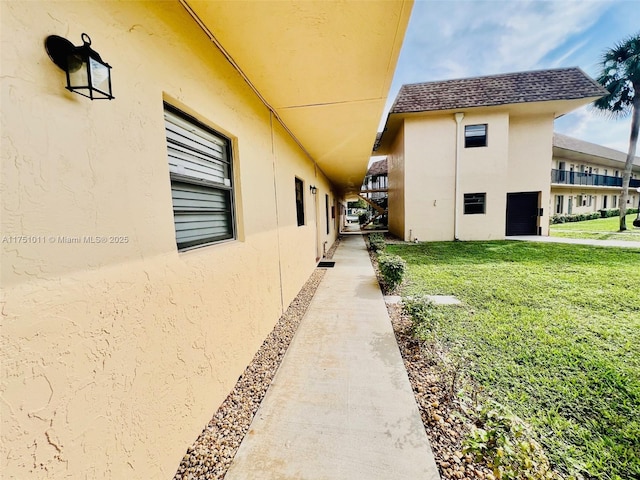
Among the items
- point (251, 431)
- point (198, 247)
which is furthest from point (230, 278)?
point (251, 431)

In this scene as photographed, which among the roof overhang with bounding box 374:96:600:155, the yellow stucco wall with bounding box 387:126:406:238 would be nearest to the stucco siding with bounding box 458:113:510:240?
Result: the roof overhang with bounding box 374:96:600:155

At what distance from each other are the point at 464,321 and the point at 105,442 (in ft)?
14.1

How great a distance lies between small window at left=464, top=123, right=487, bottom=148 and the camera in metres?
11.5

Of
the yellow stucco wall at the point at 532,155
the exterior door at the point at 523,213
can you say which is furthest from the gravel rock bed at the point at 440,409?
the yellow stucco wall at the point at 532,155

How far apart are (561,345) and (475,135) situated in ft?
37.3

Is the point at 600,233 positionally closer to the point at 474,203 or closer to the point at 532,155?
the point at 532,155

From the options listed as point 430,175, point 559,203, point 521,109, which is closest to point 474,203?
point 430,175

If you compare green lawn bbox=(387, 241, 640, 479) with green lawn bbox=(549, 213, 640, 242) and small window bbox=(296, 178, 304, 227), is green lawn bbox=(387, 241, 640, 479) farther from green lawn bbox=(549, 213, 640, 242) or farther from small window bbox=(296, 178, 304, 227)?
green lawn bbox=(549, 213, 640, 242)

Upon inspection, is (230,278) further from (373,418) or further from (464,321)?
(464,321)

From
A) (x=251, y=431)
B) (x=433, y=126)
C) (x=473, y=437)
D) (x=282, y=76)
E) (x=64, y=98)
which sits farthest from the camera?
(x=433, y=126)

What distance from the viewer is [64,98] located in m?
1.12

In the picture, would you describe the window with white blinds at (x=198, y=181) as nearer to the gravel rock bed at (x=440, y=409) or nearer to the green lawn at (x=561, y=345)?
the gravel rock bed at (x=440, y=409)

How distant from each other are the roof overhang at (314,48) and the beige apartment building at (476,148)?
29.4 ft

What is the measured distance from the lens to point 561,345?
3121 mm
